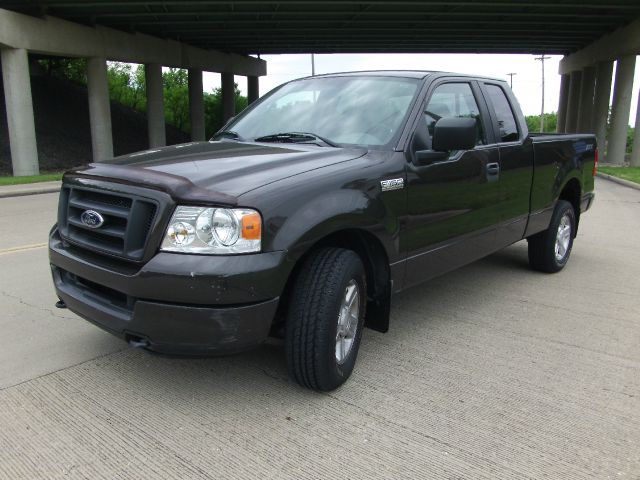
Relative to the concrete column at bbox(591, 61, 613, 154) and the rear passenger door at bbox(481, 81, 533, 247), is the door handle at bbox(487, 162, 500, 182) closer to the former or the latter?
the rear passenger door at bbox(481, 81, 533, 247)

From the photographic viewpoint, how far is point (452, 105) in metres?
4.51

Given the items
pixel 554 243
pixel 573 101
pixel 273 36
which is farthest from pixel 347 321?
pixel 573 101

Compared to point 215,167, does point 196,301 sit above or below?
below

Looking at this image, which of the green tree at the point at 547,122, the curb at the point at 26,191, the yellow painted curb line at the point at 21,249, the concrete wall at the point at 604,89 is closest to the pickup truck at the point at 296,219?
the yellow painted curb line at the point at 21,249

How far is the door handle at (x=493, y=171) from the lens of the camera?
4.63 meters

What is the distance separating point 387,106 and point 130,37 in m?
26.4

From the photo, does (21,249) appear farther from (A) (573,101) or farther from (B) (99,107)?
(A) (573,101)

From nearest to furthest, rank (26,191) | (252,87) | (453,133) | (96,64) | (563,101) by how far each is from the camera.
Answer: (453,133) → (26,191) → (96,64) → (252,87) → (563,101)

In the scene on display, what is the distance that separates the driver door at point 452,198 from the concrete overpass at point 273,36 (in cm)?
1839

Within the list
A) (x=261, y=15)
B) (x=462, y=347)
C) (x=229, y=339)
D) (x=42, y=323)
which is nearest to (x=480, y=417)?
(x=462, y=347)

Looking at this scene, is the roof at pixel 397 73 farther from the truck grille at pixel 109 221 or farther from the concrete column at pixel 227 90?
the concrete column at pixel 227 90

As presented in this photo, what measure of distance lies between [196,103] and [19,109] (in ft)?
53.0

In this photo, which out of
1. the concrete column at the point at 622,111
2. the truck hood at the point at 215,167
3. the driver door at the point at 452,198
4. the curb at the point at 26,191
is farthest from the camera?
the concrete column at the point at 622,111

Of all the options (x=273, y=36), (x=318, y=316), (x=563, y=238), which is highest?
(x=273, y=36)
